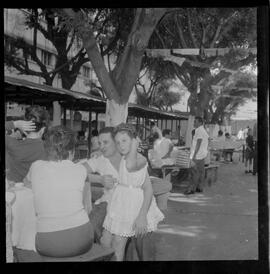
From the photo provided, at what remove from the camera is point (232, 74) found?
554 centimetres

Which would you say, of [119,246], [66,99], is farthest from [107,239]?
[66,99]

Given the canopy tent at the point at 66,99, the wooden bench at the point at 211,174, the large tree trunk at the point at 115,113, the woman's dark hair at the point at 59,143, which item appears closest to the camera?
the woman's dark hair at the point at 59,143

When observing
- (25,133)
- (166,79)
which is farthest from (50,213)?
(166,79)

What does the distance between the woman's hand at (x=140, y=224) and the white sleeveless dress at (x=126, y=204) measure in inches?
1.7

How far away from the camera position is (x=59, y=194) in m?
3.49

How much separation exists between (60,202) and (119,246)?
982 millimetres

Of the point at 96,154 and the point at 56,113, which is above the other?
the point at 56,113

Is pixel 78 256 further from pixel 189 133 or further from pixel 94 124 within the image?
pixel 189 133

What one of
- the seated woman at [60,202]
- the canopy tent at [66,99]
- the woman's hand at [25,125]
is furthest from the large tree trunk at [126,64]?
the seated woman at [60,202]

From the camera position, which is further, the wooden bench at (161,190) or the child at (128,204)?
the wooden bench at (161,190)

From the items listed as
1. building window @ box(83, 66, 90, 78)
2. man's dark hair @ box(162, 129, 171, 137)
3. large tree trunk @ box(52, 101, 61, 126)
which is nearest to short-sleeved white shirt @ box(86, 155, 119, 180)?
large tree trunk @ box(52, 101, 61, 126)

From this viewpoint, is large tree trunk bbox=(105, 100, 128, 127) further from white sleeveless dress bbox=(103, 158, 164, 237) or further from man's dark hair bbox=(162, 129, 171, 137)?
man's dark hair bbox=(162, 129, 171, 137)

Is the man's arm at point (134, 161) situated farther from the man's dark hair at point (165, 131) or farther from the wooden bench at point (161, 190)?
the man's dark hair at point (165, 131)

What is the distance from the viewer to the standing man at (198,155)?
191 inches
